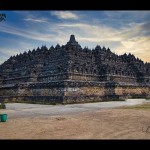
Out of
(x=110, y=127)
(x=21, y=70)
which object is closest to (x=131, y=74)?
(x=21, y=70)

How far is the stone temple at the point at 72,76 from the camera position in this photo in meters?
35.3

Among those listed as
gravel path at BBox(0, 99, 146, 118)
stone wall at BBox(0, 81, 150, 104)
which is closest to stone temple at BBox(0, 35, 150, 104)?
stone wall at BBox(0, 81, 150, 104)

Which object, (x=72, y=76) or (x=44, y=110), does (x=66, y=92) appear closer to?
(x=72, y=76)

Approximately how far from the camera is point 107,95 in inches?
1590

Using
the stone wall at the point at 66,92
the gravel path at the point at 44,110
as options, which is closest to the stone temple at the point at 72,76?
the stone wall at the point at 66,92

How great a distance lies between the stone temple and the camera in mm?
35312

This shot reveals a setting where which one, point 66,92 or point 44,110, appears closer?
point 44,110

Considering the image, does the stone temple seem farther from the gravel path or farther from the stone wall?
the gravel path

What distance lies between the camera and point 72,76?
41.1m

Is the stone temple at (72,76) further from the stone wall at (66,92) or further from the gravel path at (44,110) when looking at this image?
the gravel path at (44,110)

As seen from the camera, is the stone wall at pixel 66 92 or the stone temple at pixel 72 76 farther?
the stone temple at pixel 72 76

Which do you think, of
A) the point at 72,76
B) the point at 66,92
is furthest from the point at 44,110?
the point at 72,76
